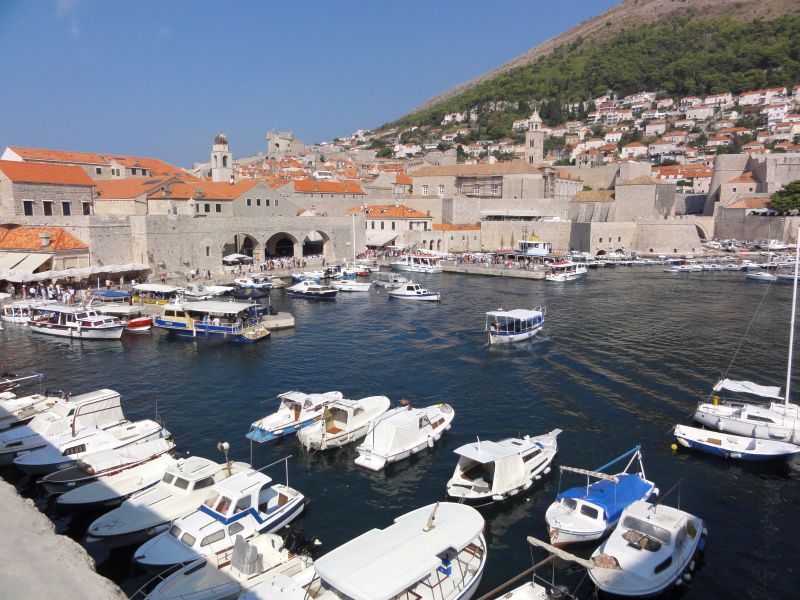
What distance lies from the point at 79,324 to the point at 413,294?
1767cm

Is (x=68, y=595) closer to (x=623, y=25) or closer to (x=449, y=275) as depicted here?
(x=449, y=275)

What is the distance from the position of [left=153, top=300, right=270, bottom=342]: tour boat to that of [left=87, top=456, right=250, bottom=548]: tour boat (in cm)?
1323

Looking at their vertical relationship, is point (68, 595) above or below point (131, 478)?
above

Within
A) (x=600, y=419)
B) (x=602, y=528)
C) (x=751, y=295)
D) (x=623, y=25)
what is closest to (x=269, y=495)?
(x=602, y=528)

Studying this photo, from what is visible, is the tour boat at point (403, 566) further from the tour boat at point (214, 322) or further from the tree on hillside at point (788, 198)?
the tree on hillside at point (788, 198)

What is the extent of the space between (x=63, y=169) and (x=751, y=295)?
4669 cm

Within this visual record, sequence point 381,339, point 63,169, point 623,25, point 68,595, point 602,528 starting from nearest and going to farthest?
point 68,595 → point 602,528 → point 381,339 → point 63,169 → point 623,25

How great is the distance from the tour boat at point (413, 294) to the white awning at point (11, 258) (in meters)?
20.7

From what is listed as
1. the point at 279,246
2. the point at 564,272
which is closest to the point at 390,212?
the point at 279,246

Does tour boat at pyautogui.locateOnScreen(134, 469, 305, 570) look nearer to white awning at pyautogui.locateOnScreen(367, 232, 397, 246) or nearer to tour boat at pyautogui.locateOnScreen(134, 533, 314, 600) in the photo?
tour boat at pyautogui.locateOnScreen(134, 533, 314, 600)

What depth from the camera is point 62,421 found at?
13.4 metres

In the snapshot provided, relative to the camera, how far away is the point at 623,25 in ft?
590

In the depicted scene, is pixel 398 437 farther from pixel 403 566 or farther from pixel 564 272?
pixel 564 272

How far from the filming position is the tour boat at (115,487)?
34.9 feet
